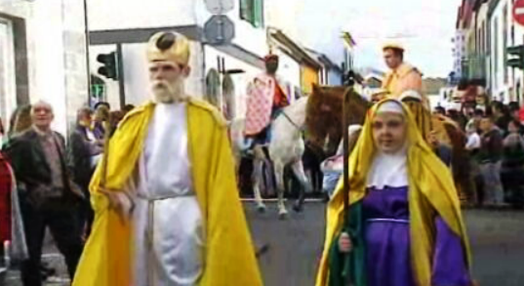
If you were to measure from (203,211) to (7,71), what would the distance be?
1223 centimetres

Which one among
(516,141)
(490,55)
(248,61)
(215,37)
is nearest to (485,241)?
(516,141)

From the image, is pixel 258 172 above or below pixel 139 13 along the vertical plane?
below

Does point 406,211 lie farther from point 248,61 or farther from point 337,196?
point 248,61

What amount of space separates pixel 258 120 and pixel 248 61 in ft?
42.3

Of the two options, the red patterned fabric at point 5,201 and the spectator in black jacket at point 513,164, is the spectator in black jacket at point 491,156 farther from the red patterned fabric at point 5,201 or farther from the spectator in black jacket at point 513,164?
the red patterned fabric at point 5,201

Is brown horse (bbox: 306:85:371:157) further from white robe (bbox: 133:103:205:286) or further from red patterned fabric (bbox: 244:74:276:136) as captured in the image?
white robe (bbox: 133:103:205:286)

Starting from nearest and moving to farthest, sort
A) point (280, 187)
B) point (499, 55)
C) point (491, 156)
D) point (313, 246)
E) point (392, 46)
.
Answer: point (392, 46) → point (313, 246) → point (280, 187) → point (491, 156) → point (499, 55)

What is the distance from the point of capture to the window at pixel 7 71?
16.5 metres

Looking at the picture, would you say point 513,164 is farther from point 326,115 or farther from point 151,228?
point 151,228

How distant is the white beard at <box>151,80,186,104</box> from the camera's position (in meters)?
5.12

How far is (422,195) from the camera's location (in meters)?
5.15

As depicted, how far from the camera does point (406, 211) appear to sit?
5184mm

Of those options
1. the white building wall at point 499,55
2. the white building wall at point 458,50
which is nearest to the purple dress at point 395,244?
the white building wall at point 499,55

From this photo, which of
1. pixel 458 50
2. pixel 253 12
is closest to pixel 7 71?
pixel 253 12
